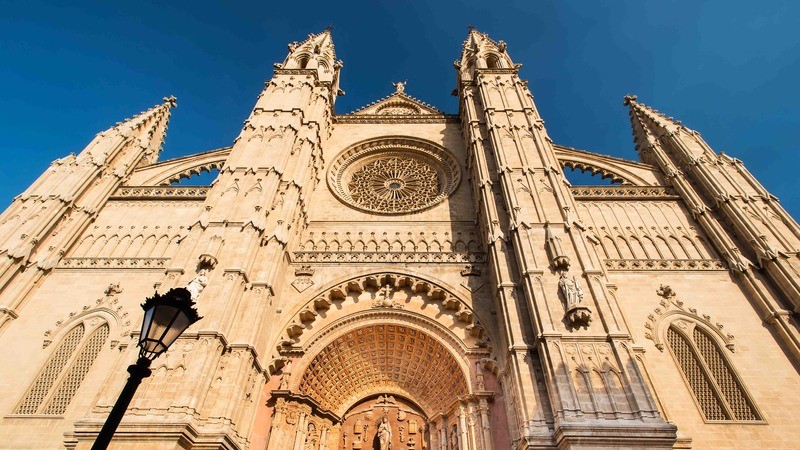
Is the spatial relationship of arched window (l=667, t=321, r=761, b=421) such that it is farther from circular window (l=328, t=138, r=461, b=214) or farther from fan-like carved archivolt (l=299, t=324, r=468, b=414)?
circular window (l=328, t=138, r=461, b=214)

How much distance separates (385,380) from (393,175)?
9179 millimetres

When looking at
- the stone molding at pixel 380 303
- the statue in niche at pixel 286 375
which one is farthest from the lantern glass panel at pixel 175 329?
the stone molding at pixel 380 303

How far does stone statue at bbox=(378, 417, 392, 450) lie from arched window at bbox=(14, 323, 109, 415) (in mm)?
7933

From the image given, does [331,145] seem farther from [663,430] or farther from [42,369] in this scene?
[663,430]

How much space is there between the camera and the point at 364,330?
13.1 m

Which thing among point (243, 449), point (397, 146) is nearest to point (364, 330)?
point (243, 449)

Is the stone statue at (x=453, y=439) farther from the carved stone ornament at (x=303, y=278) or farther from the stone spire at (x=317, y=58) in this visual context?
the stone spire at (x=317, y=58)

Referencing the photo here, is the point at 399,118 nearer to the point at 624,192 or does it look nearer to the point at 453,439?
the point at 624,192

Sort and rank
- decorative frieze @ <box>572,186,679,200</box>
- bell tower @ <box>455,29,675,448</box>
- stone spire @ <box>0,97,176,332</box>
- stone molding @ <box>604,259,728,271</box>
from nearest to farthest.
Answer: bell tower @ <box>455,29,675,448</box> → stone spire @ <box>0,97,176,332</box> → stone molding @ <box>604,259,728,271</box> → decorative frieze @ <box>572,186,679,200</box>

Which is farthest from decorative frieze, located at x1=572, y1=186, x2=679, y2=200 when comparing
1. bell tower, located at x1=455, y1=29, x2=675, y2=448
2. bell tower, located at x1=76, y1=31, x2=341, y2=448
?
bell tower, located at x1=76, y1=31, x2=341, y2=448

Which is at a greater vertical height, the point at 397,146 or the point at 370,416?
the point at 397,146

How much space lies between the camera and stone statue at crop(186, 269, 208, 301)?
418 inches

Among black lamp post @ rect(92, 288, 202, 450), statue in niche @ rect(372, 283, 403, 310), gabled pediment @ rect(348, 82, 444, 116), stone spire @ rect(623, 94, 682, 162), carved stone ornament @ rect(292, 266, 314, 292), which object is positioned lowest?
black lamp post @ rect(92, 288, 202, 450)

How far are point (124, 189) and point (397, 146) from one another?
36.6ft
